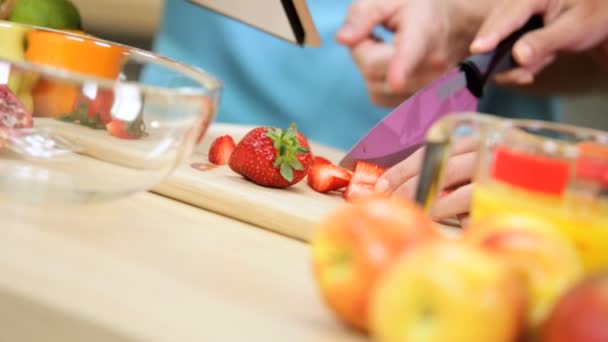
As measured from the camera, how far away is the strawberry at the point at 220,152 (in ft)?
3.54

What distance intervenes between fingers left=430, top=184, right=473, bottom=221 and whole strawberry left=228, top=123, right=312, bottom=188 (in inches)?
7.0

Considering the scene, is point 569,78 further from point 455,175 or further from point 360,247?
point 360,247

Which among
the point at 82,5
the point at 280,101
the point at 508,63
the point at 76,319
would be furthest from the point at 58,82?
the point at 82,5

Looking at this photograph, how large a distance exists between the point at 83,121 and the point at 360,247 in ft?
1.37

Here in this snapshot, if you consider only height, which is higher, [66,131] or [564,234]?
[564,234]

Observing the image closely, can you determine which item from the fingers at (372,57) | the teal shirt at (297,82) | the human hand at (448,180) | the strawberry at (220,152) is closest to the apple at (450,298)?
the human hand at (448,180)

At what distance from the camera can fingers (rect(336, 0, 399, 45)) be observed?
4.87ft

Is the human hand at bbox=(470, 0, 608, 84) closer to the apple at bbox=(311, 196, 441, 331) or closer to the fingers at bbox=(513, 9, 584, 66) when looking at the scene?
the fingers at bbox=(513, 9, 584, 66)

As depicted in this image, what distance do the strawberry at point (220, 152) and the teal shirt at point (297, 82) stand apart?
2.23ft

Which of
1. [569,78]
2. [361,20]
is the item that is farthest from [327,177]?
[569,78]

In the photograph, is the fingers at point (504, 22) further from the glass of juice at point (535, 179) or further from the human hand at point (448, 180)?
the glass of juice at point (535, 179)

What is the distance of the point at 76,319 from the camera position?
19.7 inches

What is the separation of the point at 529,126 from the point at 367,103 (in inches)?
45.4

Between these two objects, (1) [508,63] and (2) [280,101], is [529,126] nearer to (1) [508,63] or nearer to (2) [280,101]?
(1) [508,63]
